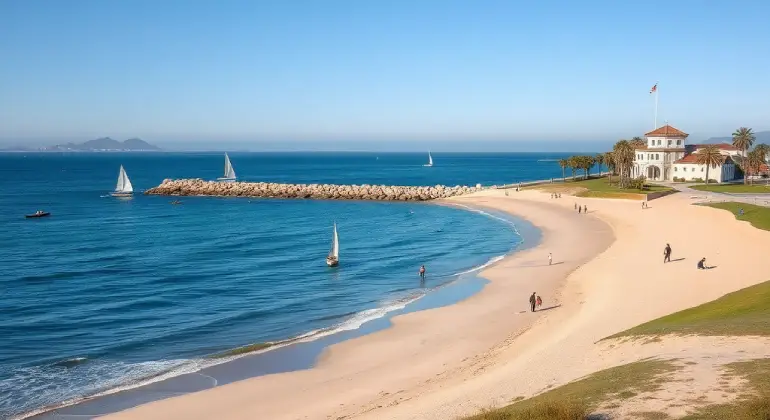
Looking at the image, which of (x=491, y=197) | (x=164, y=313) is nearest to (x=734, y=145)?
(x=491, y=197)

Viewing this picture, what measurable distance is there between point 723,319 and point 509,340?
8.75 metres

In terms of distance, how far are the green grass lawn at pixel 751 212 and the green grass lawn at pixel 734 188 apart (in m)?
16.8

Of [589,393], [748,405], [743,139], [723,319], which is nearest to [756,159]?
[743,139]

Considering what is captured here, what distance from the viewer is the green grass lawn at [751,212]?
56.0m

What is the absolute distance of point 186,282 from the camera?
45.1 meters

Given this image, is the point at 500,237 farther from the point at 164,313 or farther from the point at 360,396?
the point at 360,396

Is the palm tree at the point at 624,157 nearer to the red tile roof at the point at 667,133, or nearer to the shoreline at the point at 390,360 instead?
the red tile roof at the point at 667,133

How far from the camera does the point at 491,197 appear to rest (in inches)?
4060

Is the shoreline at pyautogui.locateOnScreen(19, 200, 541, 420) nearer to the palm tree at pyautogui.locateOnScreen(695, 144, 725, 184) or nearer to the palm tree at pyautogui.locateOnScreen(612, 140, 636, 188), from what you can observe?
the palm tree at pyautogui.locateOnScreen(612, 140, 636, 188)

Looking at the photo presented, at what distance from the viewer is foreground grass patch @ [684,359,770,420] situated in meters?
14.2

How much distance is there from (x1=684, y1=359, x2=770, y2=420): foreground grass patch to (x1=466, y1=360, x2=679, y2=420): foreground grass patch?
200 centimetres

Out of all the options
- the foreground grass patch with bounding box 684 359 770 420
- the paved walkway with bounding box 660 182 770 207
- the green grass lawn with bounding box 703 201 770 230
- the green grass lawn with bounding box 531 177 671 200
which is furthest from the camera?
the green grass lawn with bounding box 531 177 671 200

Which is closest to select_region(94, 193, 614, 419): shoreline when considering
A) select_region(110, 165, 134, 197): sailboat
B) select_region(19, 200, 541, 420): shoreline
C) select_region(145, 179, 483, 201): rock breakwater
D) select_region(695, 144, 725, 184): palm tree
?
select_region(19, 200, 541, 420): shoreline

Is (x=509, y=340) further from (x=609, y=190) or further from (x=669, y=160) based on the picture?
(x=669, y=160)
